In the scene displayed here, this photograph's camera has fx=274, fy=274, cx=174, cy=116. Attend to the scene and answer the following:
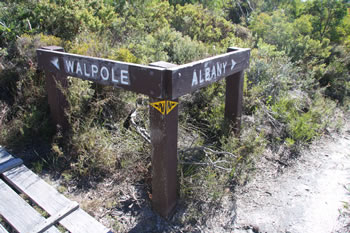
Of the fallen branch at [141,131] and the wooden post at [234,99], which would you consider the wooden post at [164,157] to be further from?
the wooden post at [234,99]

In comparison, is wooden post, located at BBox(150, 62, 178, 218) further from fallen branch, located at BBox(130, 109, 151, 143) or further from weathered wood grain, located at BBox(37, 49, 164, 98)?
fallen branch, located at BBox(130, 109, 151, 143)

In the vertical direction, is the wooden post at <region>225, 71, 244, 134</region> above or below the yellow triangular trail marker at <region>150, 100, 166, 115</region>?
below

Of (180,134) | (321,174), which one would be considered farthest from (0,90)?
(321,174)

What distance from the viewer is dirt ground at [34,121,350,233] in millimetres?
2480

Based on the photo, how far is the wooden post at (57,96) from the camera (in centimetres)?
309

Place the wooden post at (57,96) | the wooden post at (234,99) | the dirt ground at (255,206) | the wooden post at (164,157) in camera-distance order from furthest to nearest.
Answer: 1. the wooden post at (234,99)
2. the wooden post at (57,96)
3. the dirt ground at (255,206)
4. the wooden post at (164,157)

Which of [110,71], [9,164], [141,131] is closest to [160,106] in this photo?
[110,71]

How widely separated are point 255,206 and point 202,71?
1527mm

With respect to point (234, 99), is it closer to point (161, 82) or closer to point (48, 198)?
point (161, 82)

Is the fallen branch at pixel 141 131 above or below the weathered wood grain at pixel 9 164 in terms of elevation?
above

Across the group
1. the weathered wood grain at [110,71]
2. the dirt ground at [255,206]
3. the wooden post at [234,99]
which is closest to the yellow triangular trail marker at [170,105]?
the weathered wood grain at [110,71]

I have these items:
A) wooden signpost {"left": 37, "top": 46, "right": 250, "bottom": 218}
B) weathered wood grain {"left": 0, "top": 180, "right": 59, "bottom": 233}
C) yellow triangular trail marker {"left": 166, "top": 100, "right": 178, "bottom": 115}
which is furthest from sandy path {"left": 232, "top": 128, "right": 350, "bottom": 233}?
weathered wood grain {"left": 0, "top": 180, "right": 59, "bottom": 233}

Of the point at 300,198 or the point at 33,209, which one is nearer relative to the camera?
the point at 33,209

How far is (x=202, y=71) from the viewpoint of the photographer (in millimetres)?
2357
